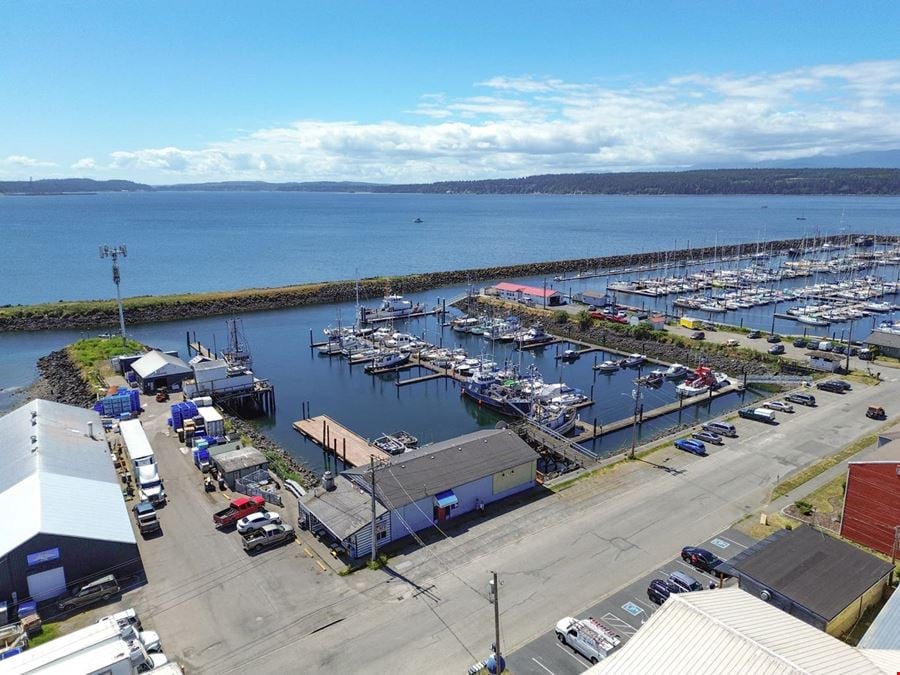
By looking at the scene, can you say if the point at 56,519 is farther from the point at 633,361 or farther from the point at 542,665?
the point at 633,361

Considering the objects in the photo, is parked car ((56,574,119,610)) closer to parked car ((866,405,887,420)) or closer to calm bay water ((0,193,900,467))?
calm bay water ((0,193,900,467))

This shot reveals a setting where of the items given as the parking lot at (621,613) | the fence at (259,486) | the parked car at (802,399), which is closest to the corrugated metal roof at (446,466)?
the fence at (259,486)

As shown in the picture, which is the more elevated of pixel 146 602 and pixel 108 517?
pixel 108 517

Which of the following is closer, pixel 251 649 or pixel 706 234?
pixel 251 649

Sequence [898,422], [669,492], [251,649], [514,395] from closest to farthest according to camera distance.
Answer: [251,649] → [669,492] → [898,422] → [514,395]

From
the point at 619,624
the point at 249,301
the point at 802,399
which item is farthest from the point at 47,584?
the point at 249,301

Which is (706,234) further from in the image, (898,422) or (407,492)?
(407,492)

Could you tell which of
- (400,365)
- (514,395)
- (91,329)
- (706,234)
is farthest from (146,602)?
(706,234)
